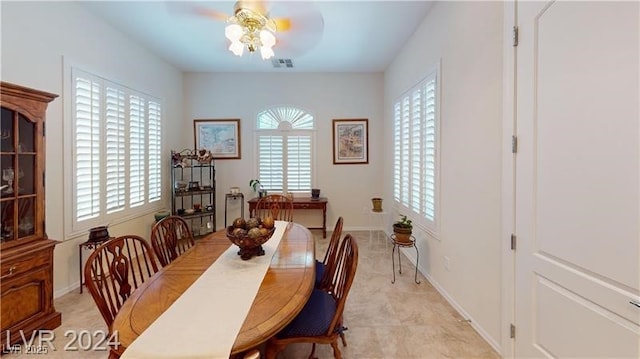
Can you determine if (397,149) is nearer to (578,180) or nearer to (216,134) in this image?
(578,180)

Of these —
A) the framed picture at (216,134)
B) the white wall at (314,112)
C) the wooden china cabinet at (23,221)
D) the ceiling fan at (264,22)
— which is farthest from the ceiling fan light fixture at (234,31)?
the framed picture at (216,134)

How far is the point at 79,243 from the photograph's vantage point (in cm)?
310

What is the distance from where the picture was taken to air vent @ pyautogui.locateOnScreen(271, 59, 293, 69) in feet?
15.3

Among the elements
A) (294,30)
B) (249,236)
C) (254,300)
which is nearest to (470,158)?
(249,236)

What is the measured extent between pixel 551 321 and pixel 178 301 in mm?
2004

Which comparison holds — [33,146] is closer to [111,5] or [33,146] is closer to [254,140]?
[111,5]

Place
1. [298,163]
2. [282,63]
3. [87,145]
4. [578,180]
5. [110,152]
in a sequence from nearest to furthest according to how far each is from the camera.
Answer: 1. [578,180]
2. [87,145]
3. [110,152]
4. [282,63]
5. [298,163]

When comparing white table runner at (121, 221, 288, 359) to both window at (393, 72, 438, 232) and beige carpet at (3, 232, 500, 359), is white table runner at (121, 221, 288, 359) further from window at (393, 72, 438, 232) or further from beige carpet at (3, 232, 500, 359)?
window at (393, 72, 438, 232)

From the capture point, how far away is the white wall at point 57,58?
246 cm

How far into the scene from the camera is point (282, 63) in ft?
Answer: 15.8

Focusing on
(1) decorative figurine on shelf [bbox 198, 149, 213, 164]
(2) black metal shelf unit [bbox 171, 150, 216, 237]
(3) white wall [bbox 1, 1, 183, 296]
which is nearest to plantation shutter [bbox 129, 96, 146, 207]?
(3) white wall [bbox 1, 1, 183, 296]

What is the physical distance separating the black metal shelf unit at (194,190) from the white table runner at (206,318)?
3.44 m

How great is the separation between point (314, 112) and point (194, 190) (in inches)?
106

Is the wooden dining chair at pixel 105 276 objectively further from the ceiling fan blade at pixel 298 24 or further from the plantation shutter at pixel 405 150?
the plantation shutter at pixel 405 150
